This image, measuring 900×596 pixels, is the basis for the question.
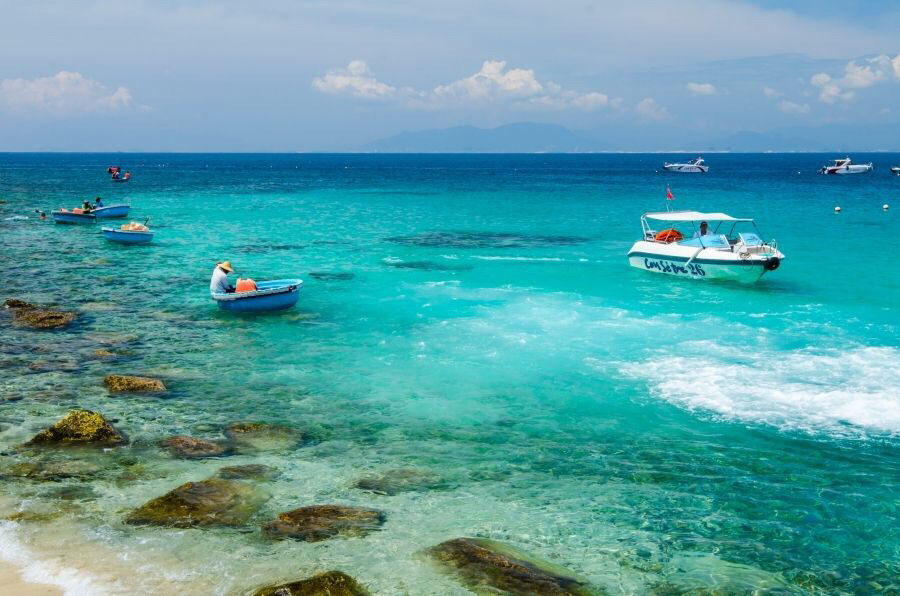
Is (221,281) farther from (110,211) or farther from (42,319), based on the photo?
(110,211)

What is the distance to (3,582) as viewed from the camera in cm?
1174

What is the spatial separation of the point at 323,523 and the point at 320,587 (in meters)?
2.43

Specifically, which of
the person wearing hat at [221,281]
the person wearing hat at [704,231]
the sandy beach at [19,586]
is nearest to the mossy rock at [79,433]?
the sandy beach at [19,586]

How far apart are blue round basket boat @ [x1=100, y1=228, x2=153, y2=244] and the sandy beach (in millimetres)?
41225

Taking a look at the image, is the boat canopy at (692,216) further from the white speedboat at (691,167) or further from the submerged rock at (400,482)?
the white speedboat at (691,167)

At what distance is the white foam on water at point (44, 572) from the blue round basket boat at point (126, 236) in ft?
131

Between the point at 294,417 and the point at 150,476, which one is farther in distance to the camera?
the point at 294,417

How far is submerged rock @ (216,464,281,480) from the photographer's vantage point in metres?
15.8

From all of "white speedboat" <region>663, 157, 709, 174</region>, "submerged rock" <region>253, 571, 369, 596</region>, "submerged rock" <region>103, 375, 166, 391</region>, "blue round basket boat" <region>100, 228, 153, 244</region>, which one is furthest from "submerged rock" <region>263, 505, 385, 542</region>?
"white speedboat" <region>663, 157, 709, 174</region>

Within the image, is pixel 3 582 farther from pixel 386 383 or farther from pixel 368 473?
pixel 386 383

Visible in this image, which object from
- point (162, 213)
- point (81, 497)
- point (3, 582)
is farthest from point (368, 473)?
point (162, 213)

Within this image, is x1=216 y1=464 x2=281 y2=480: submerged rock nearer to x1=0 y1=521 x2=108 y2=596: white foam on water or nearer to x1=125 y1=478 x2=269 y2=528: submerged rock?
x1=125 y1=478 x2=269 y2=528: submerged rock

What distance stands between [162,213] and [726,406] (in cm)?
6522

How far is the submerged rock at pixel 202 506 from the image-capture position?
13.9 m
